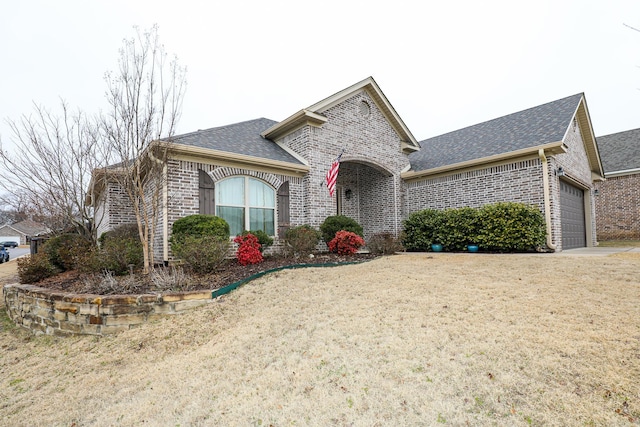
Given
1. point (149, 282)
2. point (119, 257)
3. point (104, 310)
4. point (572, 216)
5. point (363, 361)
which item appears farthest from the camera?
point (572, 216)

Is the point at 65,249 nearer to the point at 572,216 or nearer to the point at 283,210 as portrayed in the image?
the point at 283,210

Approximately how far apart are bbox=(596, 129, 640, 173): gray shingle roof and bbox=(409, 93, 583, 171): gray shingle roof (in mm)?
7690

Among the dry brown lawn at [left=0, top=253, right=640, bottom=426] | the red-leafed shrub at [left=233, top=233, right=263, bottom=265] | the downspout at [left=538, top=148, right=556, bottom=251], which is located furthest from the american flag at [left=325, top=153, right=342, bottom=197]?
the downspout at [left=538, top=148, right=556, bottom=251]

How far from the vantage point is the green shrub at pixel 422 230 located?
10.7 meters

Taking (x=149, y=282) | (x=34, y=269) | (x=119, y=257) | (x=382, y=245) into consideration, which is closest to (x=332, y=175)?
(x=382, y=245)

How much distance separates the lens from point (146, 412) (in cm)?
273

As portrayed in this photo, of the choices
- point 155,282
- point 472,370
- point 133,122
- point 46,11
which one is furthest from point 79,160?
point 472,370

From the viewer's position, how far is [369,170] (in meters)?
13.2

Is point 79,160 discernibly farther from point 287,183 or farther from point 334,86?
point 334,86

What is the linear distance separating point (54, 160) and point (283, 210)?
6.36 metres

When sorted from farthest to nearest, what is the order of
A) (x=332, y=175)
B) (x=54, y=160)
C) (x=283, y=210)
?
(x=283, y=210) < (x=332, y=175) < (x=54, y=160)

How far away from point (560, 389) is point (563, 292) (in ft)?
9.31

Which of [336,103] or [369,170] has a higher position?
[336,103]

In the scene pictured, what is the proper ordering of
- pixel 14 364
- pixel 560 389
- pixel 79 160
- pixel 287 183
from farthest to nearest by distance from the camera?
pixel 287 183 → pixel 79 160 → pixel 14 364 → pixel 560 389
